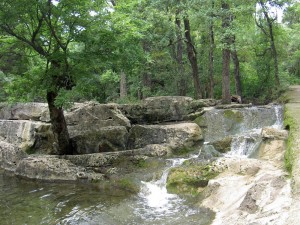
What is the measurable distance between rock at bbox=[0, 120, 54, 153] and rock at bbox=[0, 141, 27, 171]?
1427 mm

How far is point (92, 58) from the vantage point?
33.3 feet

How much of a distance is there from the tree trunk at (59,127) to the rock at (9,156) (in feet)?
4.73

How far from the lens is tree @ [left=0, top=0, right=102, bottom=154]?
Answer: 9289 millimetres

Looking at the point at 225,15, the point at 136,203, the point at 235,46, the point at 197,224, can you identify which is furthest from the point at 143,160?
the point at 225,15

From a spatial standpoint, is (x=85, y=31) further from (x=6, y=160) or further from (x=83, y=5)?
(x=6, y=160)

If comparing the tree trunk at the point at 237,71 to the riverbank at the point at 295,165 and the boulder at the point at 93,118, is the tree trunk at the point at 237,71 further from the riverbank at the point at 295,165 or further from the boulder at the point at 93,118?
the boulder at the point at 93,118

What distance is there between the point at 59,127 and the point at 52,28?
12.2 ft

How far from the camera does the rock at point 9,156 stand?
1184 centimetres

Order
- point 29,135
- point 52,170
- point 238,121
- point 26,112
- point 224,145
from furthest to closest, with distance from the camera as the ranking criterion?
point 26,112 → point 29,135 → point 238,121 → point 224,145 → point 52,170

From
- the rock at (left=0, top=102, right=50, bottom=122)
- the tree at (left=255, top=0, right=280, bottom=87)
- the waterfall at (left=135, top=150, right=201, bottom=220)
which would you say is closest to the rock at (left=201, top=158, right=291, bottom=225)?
the waterfall at (left=135, top=150, right=201, bottom=220)

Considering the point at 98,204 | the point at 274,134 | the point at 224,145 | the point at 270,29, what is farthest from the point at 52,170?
the point at 270,29

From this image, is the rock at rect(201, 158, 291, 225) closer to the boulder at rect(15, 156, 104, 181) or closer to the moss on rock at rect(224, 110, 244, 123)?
the boulder at rect(15, 156, 104, 181)

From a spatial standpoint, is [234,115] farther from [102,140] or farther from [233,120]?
[102,140]

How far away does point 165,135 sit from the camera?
12.0 metres
